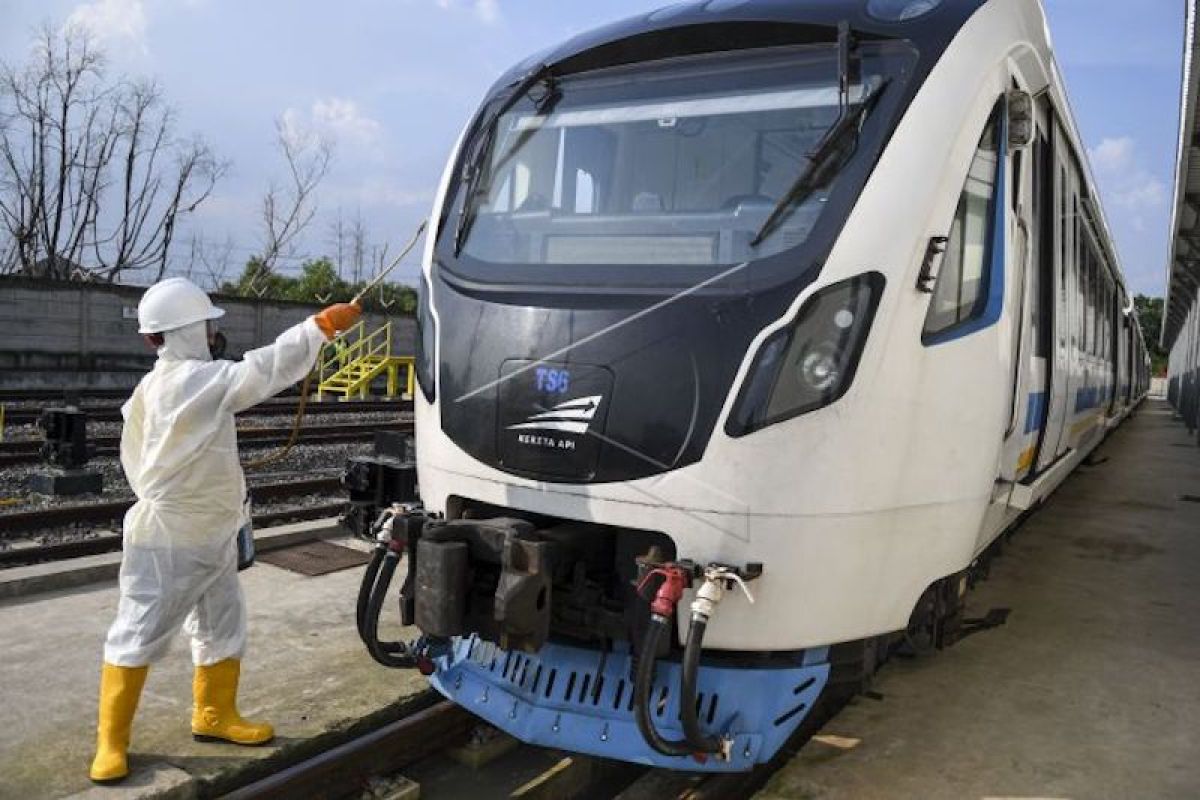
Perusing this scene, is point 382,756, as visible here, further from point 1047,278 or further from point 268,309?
point 268,309

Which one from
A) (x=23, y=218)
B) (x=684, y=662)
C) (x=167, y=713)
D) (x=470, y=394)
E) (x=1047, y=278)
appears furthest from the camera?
(x=23, y=218)

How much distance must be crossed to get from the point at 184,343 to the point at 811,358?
2.24m

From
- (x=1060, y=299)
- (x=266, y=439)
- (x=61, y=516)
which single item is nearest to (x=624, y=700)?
(x=1060, y=299)

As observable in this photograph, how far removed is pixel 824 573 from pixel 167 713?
8.79 ft

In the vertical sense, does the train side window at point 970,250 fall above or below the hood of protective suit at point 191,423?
above

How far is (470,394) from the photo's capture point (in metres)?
3.65

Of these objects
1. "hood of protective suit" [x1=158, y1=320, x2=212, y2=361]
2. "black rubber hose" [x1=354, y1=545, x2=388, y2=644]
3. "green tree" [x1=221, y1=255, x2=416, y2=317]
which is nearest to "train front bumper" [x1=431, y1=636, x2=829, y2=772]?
"black rubber hose" [x1=354, y1=545, x2=388, y2=644]

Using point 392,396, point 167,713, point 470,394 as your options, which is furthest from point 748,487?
point 392,396

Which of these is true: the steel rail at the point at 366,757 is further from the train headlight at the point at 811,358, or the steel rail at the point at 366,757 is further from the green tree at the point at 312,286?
the green tree at the point at 312,286

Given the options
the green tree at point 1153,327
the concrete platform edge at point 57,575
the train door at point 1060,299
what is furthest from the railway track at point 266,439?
the green tree at point 1153,327

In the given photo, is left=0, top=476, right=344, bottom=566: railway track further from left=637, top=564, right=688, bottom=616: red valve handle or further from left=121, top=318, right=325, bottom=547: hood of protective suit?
left=637, top=564, right=688, bottom=616: red valve handle

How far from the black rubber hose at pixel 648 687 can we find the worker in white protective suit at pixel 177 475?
5.10ft

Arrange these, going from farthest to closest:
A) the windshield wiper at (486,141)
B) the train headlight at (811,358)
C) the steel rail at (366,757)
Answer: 1. the windshield wiper at (486,141)
2. the steel rail at (366,757)
3. the train headlight at (811,358)

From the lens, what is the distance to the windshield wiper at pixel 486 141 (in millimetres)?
4121
